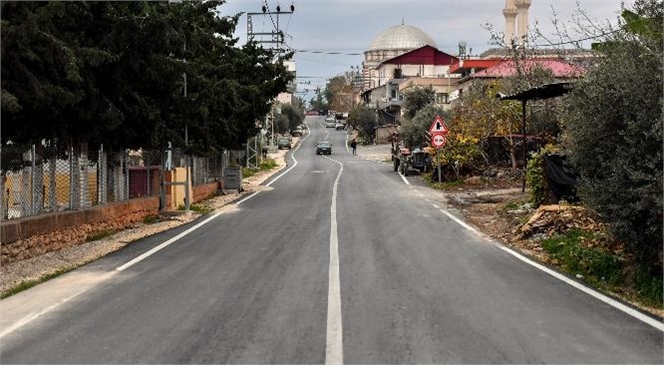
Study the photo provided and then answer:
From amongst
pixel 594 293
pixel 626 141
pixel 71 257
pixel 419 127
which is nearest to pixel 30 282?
pixel 71 257

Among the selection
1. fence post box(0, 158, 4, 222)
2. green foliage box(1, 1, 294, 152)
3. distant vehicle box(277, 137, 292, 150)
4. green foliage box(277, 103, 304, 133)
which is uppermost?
green foliage box(277, 103, 304, 133)

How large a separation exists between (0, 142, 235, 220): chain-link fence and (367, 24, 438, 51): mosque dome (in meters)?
105

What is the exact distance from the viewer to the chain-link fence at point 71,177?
13703 mm

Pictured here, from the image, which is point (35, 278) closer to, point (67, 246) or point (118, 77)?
point (67, 246)

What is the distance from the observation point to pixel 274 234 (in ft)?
48.0

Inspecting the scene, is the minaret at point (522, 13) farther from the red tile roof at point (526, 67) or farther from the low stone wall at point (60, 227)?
the low stone wall at point (60, 227)

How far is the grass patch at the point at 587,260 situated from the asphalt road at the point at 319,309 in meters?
0.61

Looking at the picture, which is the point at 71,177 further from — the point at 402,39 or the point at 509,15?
the point at 402,39

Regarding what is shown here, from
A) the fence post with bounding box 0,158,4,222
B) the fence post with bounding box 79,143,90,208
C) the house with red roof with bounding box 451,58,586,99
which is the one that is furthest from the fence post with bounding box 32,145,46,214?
the house with red roof with bounding box 451,58,586,99

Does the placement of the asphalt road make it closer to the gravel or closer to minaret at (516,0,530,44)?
the gravel

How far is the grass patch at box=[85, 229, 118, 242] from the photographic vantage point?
14.8 m

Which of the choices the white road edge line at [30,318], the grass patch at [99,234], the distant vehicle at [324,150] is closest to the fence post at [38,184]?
the grass patch at [99,234]

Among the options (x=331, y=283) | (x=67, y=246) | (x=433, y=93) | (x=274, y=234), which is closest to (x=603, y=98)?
(x=331, y=283)

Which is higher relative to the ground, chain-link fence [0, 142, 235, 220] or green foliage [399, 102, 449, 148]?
green foliage [399, 102, 449, 148]
